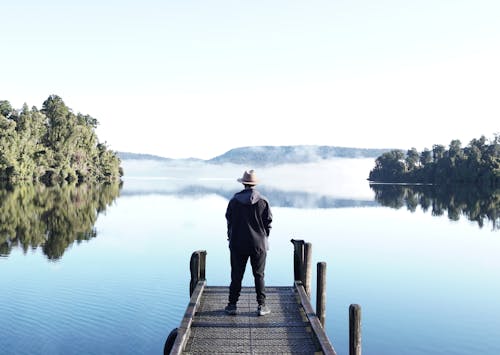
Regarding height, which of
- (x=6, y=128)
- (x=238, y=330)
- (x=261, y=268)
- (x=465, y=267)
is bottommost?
(x=465, y=267)

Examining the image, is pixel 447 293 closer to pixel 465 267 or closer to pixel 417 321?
pixel 417 321

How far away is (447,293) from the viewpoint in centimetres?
2395

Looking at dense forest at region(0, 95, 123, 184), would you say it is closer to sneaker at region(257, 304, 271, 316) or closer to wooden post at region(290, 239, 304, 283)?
wooden post at region(290, 239, 304, 283)

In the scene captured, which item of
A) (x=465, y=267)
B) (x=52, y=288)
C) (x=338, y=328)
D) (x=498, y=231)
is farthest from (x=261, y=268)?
(x=498, y=231)

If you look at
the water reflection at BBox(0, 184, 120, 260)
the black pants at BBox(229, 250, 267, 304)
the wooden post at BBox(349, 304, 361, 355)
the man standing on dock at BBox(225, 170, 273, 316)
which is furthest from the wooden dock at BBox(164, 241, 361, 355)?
the water reflection at BBox(0, 184, 120, 260)

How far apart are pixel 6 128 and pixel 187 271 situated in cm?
9260

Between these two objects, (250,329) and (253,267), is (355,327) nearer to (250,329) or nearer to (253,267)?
(250,329)

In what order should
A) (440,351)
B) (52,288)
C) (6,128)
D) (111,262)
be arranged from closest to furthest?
(440,351) → (52,288) → (111,262) → (6,128)

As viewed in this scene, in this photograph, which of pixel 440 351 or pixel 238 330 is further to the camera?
pixel 440 351

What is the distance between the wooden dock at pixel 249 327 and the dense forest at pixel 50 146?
336 ft

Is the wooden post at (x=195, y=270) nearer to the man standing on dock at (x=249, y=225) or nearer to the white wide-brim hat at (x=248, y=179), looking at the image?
the man standing on dock at (x=249, y=225)

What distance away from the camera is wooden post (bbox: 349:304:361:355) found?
10234mm

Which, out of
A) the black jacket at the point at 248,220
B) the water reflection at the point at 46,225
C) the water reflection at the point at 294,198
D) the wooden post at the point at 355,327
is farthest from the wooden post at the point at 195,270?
the water reflection at the point at 294,198

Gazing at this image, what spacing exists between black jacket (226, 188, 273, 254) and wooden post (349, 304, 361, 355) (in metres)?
2.79
